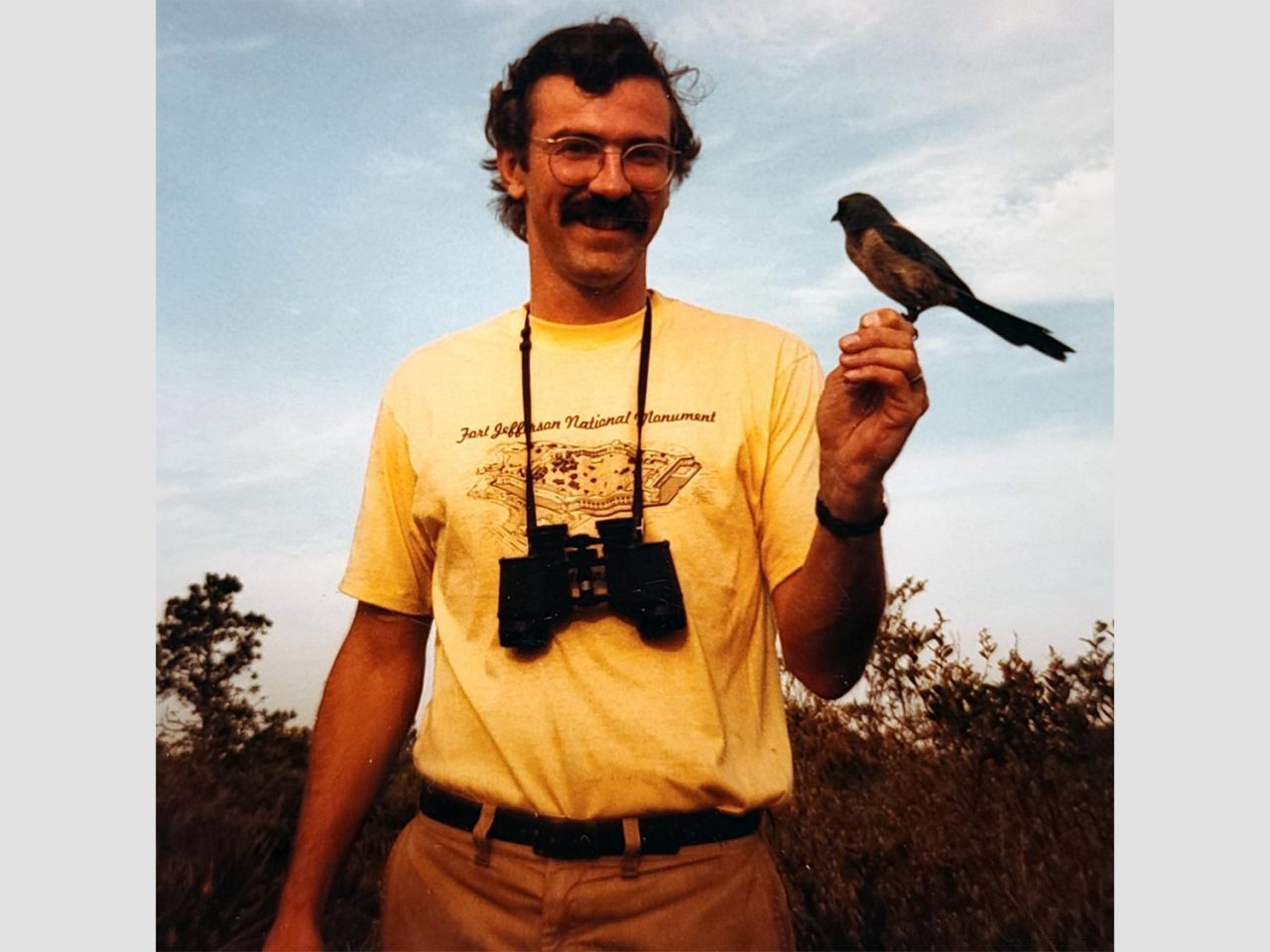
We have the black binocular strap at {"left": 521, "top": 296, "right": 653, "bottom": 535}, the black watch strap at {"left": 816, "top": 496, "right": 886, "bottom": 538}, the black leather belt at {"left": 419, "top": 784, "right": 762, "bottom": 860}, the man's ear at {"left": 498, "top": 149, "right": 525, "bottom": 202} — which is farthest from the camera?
the man's ear at {"left": 498, "top": 149, "right": 525, "bottom": 202}

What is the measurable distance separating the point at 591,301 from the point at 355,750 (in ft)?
3.73

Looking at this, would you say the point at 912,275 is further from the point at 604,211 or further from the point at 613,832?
the point at 613,832

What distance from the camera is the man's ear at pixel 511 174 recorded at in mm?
2936

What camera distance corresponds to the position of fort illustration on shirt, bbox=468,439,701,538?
105 inches

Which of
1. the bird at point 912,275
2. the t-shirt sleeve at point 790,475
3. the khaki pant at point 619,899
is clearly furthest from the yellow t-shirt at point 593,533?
the bird at point 912,275

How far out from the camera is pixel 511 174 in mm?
2973

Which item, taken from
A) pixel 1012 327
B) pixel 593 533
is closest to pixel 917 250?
pixel 1012 327

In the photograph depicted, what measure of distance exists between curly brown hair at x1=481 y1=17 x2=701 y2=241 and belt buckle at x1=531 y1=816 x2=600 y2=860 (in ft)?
4.42

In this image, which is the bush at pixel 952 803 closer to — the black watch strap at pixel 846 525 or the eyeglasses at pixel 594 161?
the black watch strap at pixel 846 525

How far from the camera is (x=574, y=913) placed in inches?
99.7

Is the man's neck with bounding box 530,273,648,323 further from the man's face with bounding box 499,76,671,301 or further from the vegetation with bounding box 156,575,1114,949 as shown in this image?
the vegetation with bounding box 156,575,1114,949

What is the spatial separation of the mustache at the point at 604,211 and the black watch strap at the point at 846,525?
2.56 feet

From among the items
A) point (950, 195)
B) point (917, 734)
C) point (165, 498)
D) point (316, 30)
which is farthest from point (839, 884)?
point (316, 30)

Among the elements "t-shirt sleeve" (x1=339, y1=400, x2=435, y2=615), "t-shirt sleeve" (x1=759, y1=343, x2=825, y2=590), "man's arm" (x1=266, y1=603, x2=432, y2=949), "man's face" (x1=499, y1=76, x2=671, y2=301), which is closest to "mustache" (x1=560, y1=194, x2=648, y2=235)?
"man's face" (x1=499, y1=76, x2=671, y2=301)
